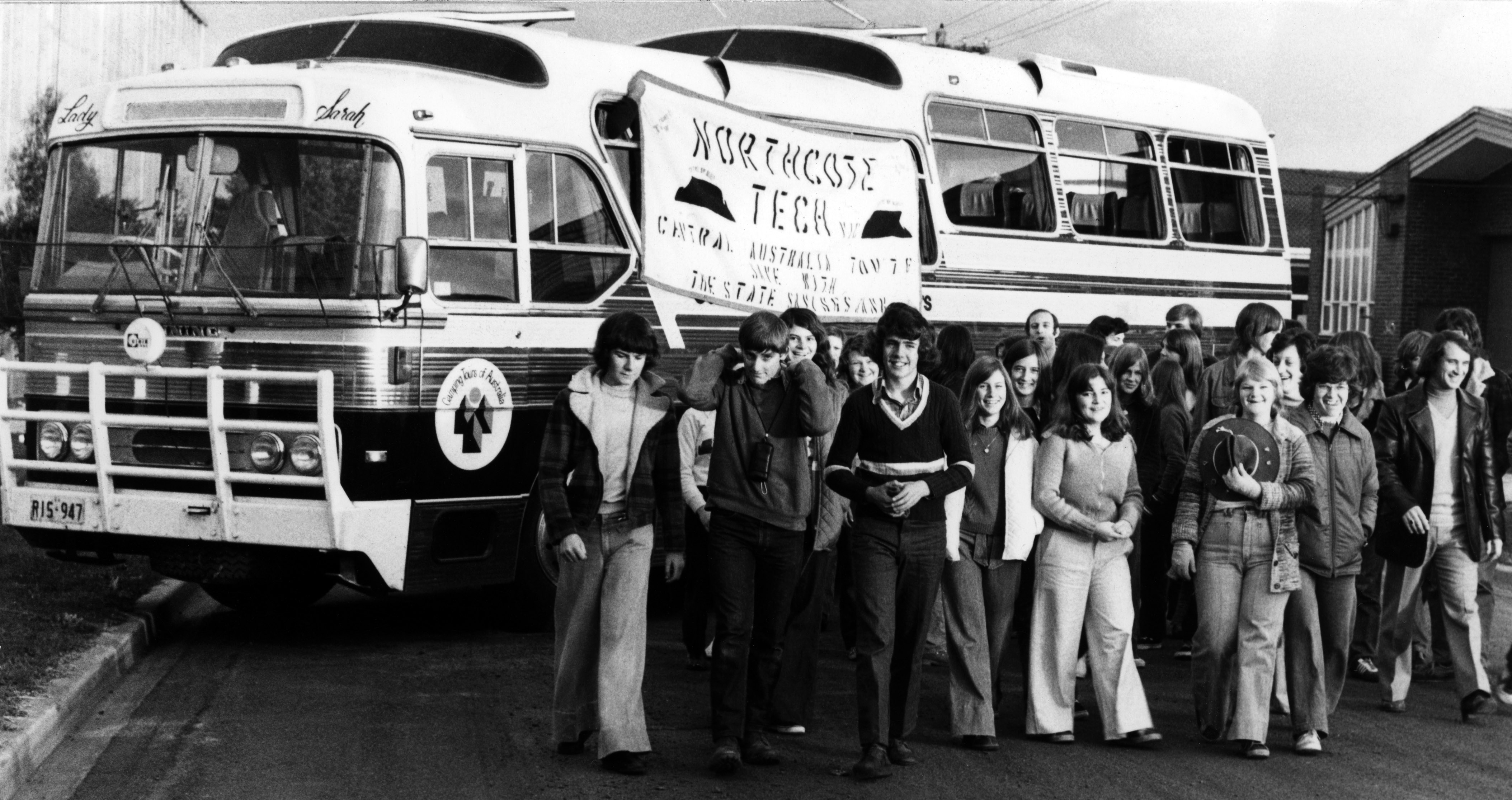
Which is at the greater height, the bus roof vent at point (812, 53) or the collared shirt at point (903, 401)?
the bus roof vent at point (812, 53)

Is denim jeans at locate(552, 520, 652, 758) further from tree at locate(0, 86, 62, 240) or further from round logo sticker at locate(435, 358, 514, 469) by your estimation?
tree at locate(0, 86, 62, 240)

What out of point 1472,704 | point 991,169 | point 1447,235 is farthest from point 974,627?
point 1447,235

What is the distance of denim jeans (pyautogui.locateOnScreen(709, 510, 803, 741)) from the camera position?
24.2ft

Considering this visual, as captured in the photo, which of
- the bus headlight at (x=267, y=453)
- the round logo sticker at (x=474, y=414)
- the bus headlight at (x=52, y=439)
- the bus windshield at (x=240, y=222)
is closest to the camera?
the bus headlight at (x=267, y=453)

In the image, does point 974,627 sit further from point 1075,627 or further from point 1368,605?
point 1368,605

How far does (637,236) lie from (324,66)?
2018 mm

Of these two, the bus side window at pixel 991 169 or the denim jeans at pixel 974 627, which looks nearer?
the denim jeans at pixel 974 627

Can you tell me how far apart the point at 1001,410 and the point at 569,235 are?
3.30 m

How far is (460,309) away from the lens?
379 inches

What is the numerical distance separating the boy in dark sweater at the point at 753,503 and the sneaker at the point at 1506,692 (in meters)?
3.78

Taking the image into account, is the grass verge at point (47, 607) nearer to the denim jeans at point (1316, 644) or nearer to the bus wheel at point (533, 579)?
the bus wheel at point (533, 579)

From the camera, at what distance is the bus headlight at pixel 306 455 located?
361 inches

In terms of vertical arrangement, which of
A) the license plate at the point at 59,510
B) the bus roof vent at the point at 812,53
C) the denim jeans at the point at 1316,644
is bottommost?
the denim jeans at the point at 1316,644

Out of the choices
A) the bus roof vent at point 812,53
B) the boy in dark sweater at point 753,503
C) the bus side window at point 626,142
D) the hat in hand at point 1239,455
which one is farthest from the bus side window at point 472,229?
the hat in hand at point 1239,455
